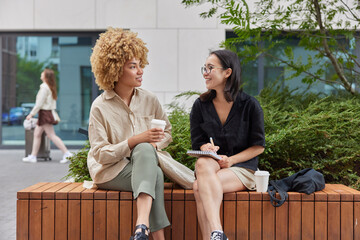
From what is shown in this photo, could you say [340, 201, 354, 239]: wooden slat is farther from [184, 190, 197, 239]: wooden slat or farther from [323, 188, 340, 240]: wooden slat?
[184, 190, 197, 239]: wooden slat

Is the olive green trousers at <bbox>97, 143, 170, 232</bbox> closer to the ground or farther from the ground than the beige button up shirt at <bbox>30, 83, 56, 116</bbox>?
closer to the ground

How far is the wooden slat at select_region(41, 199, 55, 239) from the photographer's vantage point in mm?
3438

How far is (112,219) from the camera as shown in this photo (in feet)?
11.3

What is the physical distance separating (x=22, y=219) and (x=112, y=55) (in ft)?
4.35

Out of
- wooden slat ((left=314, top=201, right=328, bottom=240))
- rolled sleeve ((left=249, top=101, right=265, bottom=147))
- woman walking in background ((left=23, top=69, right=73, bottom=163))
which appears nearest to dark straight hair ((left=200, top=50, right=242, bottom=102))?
rolled sleeve ((left=249, top=101, right=265, bottom=147))

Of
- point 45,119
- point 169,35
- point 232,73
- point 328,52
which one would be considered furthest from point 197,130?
point 169,35

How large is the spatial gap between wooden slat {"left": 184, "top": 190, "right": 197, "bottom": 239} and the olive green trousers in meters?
0.21

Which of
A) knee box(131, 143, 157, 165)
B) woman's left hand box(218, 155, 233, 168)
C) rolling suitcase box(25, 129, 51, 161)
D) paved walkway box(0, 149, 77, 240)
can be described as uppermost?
knee box(131, 143, 157, 165)

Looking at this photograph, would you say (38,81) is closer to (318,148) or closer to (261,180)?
(318,148)

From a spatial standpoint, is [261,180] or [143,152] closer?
[143,152]

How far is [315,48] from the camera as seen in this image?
20.7ft

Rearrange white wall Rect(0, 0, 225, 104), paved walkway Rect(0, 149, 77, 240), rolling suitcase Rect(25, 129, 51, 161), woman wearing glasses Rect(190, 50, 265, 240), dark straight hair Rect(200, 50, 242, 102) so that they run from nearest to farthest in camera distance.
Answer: woman wearing glasses Rect(190, 50, 265, 240)
dark straight hair Rect(200, 50, 242, 102)
paved walkway Rect(0, 149, 77, 240)
rolling suitcase Rect(25, 129, 51, 161)
white wall Rect(0, 0, 225, 104)

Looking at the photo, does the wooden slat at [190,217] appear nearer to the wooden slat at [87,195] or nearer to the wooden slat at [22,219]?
the wooden slat at [87,195]

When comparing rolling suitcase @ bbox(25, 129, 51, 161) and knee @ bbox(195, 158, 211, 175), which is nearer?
knee @ bbox(195, 158, 211, 175)
